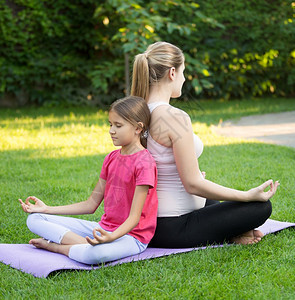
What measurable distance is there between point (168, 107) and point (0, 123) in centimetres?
510

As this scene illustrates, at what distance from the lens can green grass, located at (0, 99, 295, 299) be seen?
7.27 ft

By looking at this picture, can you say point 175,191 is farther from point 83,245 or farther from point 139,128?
point 83,245

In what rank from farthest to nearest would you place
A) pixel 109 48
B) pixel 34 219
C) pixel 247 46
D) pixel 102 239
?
pixel 247 46, pixel 109 48, pixel 34 219, pixel 102 239

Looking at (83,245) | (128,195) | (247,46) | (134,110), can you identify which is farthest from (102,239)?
(247,46)

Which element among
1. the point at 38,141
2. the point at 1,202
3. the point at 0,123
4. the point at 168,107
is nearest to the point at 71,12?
the point at 0,123

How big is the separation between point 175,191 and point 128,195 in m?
0.25

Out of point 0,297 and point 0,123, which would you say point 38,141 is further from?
point 0,297

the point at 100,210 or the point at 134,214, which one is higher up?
the point at 134,214

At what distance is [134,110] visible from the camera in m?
2.54

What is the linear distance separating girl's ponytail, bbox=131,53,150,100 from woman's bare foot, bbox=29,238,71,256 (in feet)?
2.79

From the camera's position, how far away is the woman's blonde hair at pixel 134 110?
8.30 feet

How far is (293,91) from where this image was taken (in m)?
10.7

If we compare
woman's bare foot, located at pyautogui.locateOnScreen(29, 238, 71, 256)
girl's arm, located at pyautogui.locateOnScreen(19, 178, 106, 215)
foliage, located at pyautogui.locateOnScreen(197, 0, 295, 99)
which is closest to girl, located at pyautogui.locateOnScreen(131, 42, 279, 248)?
girl's arm, located at pyautogui.locateOnScreen(19, 178, 106, 215)

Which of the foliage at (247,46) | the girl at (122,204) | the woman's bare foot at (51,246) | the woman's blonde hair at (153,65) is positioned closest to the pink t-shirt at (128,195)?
the girl at (122,204)
